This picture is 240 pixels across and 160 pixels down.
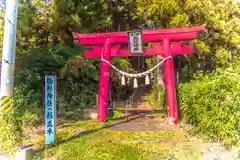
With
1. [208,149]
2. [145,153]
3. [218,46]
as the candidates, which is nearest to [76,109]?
[145,153]

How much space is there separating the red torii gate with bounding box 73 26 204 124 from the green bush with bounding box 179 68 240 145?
64.4 inches

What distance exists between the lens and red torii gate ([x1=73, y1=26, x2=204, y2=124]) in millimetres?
8008

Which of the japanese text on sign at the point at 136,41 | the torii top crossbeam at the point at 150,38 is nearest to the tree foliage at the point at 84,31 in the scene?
the torii top crossbeam at the point at 150,38

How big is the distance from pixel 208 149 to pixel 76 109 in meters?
6.99

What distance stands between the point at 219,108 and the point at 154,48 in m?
3.79

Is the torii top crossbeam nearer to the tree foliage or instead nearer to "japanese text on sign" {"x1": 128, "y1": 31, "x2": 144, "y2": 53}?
"japanese text on sign" {"x1": 128, "y1": 31, "x2": 144, "y2": 53}

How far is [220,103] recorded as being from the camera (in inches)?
215

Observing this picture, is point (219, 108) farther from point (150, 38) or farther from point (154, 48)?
point (150, 38)

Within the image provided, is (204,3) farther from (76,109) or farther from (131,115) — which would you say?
(76,109)

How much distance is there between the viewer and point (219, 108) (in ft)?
17.9

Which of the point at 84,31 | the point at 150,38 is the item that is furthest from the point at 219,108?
the point at 84,31

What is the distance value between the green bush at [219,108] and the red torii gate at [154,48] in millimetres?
1635

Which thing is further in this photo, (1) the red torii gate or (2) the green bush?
(1) the red torii gate

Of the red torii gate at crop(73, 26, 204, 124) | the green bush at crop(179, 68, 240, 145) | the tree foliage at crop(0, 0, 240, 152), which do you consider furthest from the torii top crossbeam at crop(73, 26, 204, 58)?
the green bush at crop(179, 68, 240, 145)
